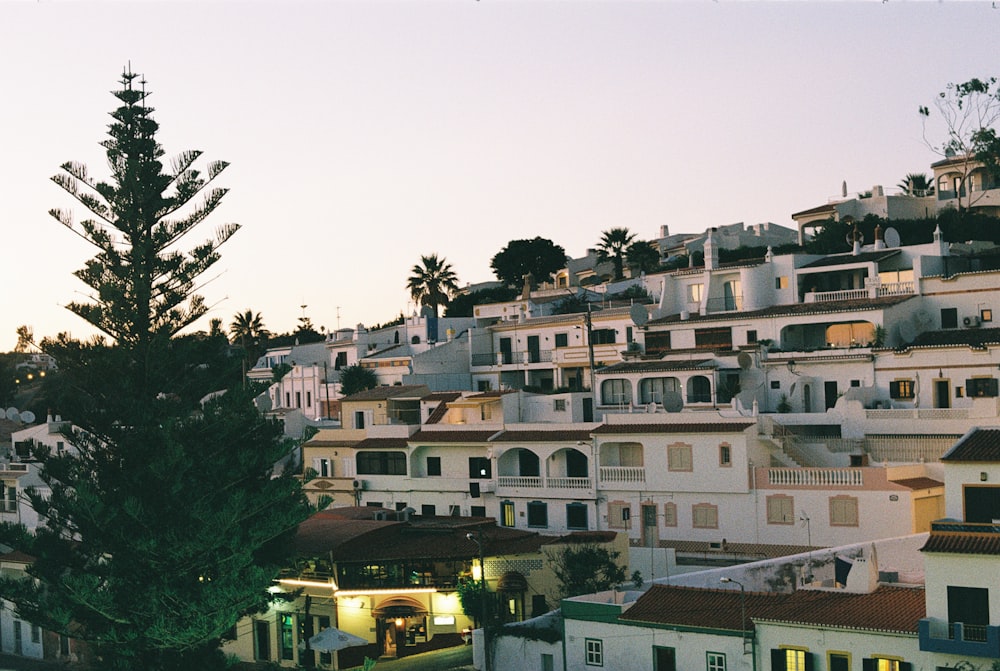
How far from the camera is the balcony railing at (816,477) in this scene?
41.9 metres

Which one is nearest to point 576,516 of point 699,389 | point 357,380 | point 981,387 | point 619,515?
point 619,515

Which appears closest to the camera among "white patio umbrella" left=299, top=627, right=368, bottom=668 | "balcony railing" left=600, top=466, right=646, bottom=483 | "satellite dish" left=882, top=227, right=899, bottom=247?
"white patio umbrella" left=299, top=627, right=368, bottom=668

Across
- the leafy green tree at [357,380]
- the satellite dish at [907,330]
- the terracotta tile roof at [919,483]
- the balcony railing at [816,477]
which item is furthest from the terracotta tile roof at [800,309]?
the leafy green tree at [357,380]

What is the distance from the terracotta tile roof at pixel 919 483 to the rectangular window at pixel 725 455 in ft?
19.2

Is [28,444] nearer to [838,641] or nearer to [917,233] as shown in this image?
[838,641]

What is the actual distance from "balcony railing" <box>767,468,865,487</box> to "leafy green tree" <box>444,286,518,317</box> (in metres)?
47.1

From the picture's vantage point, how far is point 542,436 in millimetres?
50969

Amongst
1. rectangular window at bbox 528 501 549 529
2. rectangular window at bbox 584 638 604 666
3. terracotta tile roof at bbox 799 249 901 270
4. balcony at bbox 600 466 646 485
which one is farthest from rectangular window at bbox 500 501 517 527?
terracotta tile roof at bbox 799 249 901 270

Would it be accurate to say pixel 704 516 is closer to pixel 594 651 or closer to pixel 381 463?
pixel 594 651

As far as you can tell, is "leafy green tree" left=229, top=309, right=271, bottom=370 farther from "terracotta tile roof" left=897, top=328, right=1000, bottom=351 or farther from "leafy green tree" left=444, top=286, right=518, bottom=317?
"terracotta tile roof" left=897, top=328, right=1000, bottom=351

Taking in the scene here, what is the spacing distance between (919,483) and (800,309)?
13.5 meters

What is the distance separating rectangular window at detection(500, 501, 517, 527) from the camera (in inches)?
2025

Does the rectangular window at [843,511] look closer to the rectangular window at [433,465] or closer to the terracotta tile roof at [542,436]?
the terracotta tile roof at [542,436]

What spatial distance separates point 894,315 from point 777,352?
5.08 meters
